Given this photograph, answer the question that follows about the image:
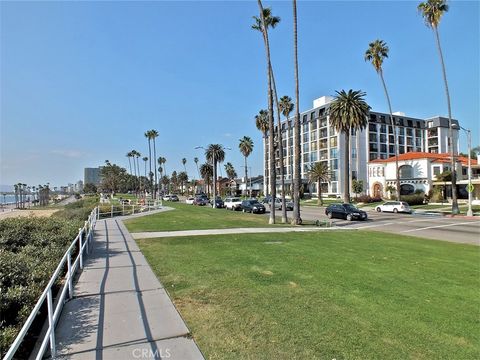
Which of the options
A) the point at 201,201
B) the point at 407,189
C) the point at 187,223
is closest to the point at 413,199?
the point at 407,189

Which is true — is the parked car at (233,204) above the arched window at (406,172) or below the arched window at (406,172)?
below

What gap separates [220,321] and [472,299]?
530 centimetres

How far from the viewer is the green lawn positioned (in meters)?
4.72

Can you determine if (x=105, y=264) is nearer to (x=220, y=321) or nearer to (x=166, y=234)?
(x=220, y=321)

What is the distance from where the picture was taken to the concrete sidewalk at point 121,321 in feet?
15.0

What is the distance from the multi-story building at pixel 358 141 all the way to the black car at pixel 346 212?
4636 cm

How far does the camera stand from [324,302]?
21.2 feet

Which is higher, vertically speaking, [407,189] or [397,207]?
[407,189]

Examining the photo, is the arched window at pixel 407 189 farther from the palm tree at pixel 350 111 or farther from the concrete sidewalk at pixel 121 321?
the concrete sidewalk at pixel 121 321

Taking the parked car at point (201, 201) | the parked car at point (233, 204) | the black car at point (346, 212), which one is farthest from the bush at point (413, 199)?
the parked car at point (201, 201)

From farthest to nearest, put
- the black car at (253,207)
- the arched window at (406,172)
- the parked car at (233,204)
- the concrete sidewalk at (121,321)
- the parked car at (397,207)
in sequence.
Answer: the arched window at (406,172), the parked car at (233,204), the parked car at (397,207), the black car at (253,207), the concrete sidewalk at (121,321)

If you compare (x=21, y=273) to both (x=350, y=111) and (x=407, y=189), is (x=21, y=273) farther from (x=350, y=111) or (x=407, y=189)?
(x=407, y=189)

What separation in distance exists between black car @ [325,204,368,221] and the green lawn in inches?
758

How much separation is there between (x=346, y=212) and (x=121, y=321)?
28.6 m
